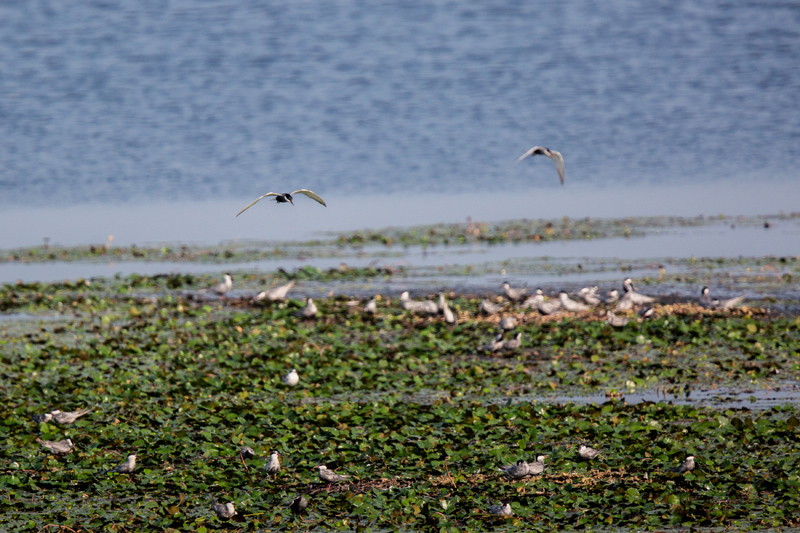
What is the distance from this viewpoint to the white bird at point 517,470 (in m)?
9.01

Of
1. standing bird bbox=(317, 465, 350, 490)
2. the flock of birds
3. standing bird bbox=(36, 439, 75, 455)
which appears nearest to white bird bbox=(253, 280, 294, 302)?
the flock of birds

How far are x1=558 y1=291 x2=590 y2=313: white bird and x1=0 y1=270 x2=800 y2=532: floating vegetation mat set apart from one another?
135 millimetres

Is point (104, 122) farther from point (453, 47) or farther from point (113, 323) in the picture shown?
point (113, 323)

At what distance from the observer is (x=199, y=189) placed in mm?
47906

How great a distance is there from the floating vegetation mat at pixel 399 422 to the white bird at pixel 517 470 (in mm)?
86

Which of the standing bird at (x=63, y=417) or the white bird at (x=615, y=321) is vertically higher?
the white bird at (x=615, y=321)

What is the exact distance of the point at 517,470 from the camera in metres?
9.03

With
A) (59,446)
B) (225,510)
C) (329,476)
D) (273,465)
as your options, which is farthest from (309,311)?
(225,510)

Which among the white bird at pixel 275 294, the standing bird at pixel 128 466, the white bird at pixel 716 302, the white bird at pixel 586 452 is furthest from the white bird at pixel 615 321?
the standing bird at pixel 128 466

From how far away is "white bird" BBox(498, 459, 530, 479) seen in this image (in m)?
9.01

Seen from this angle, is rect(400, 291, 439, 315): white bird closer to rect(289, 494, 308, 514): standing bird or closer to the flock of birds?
the flock of birds

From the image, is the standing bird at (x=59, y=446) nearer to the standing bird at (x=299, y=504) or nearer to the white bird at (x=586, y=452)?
the standing bird at (x=299, y=504)

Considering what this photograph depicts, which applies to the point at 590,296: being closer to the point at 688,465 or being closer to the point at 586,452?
the point at 586,452

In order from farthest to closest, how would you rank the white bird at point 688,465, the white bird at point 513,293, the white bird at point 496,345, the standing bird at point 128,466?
the white bird at point 513,293, the white bird at point 496,345, the standing bird at point 128,466, the white bird at point 688,465
